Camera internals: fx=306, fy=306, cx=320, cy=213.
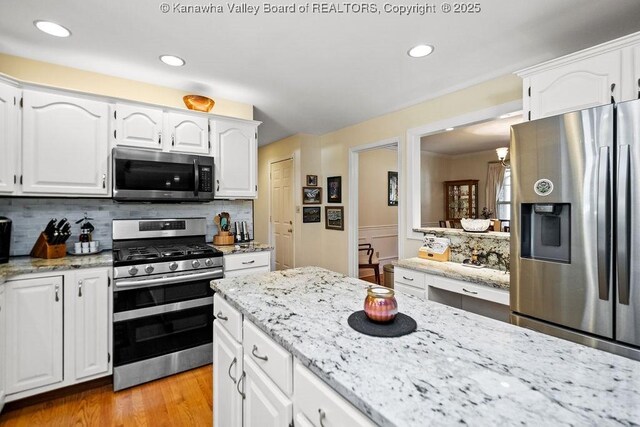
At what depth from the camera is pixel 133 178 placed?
2.52m

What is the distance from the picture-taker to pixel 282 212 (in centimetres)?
525

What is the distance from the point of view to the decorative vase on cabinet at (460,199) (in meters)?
6.79

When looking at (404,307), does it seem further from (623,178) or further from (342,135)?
(342,135)

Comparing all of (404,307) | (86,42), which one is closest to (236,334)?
(404,307)

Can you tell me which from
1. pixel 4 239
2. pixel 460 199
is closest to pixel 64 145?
pixel 4 239

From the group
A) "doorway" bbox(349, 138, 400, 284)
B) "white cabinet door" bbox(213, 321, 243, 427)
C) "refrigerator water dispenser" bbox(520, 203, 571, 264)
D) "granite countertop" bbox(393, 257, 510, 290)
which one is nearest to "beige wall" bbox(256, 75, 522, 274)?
"granite countertop" bbox(393, 257, 510, 290)

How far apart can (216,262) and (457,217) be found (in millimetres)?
5863

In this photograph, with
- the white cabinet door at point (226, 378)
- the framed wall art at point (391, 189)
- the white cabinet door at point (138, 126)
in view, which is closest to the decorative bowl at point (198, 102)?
the white cabinet door at point (138, 126)

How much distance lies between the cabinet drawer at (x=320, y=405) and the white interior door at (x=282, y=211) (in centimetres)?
398

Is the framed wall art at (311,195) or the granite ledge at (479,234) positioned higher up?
the framed wall art at (311,195)

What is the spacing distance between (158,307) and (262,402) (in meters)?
1.58

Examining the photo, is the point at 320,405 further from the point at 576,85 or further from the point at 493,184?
the point at 493,184

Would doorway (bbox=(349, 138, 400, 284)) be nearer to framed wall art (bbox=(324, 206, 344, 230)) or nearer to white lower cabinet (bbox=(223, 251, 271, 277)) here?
framed wall art (bbox=(324, 206, 344, 230))

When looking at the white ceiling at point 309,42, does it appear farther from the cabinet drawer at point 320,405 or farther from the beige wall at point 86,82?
the cabinet drawer at point 320,405
